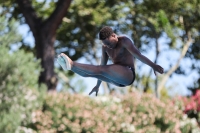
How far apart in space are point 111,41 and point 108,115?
10080 millimetres

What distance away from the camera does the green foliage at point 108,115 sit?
46.3 ft

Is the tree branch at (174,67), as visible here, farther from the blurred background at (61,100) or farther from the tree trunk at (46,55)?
the tree trunk at (46,55)

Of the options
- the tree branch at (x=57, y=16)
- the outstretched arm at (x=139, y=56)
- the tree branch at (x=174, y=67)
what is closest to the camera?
the outstretched arm at (x=139, y=56)

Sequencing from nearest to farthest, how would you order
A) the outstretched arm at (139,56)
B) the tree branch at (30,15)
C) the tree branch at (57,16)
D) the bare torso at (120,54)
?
the outstretched arm at (139,56)
the bare torso at (120,54)
the tree branch at (57,16)
the tree branch at (30,15)

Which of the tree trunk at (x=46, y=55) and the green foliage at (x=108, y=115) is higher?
the tree trunk at (x=46, y=55)

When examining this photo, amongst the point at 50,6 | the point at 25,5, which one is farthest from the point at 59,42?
the point at 25,5

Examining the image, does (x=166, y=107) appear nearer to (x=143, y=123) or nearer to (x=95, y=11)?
(x=143, y=123)

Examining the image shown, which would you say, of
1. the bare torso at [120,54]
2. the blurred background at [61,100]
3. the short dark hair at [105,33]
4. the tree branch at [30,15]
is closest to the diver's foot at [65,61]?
the short dark hair at [105,33]

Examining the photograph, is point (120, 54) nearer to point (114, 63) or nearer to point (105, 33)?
point (114, 63)

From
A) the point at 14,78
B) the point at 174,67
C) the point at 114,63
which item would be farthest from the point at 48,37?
the point at 114,63

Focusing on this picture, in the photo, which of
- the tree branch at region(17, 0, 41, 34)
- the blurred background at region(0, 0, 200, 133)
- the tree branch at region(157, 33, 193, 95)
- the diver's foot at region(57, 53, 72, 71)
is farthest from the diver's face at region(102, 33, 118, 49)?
the tree branch at region(157, 33, 193, 95)

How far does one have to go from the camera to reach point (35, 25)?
58.1 feet

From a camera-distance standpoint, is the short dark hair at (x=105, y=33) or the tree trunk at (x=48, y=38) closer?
the short dark hair at (x=105, y=33)

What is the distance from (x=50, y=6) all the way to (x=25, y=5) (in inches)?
182
